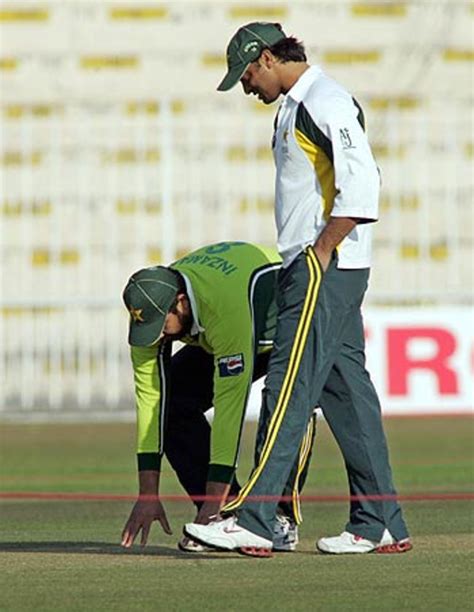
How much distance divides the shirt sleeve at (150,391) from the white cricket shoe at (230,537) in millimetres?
437

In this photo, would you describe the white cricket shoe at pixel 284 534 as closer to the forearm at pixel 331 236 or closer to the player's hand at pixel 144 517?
the player's hand at pixel 144 517

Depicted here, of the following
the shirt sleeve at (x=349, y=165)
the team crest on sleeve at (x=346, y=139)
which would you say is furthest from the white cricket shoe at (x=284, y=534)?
the team crest on sleeve at (x=346, y=139)

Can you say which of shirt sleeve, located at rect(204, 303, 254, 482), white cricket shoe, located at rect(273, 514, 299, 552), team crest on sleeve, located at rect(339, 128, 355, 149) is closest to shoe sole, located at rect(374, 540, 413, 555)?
white cricket shoe, located at rect(273, 514, 299, 552)

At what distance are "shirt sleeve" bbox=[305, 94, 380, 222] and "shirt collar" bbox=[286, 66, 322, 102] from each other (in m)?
0.14

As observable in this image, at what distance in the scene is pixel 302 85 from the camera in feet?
21.7

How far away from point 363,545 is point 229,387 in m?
0.72

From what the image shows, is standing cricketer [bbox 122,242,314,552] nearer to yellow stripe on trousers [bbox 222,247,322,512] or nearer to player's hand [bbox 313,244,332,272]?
yellow stripe on trousers [bbox 222,247,322,512]

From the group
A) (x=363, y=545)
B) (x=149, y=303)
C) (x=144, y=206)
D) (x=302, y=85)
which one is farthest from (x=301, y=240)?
(x=144, y=206)

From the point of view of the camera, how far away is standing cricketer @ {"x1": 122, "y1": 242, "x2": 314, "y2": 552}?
22.4ft

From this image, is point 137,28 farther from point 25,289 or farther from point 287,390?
point 287,390

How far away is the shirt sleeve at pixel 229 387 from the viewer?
22.3 feet

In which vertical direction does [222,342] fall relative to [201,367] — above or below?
above

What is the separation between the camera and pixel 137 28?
17797 mm

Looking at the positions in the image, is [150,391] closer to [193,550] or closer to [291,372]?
[193,550]
